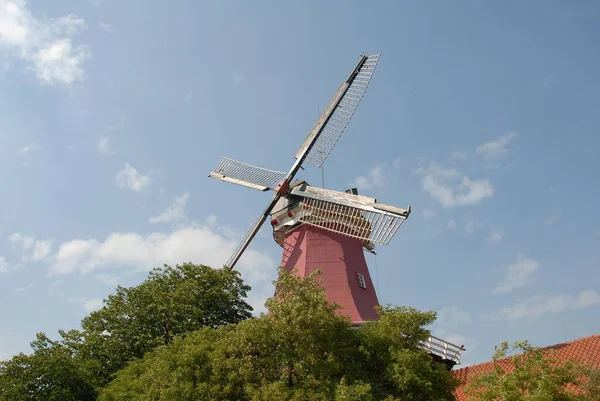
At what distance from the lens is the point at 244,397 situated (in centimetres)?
1205

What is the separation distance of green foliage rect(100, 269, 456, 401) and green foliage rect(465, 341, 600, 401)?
Result: 1.77 metres

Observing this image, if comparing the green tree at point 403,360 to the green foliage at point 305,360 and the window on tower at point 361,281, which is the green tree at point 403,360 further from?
the window on tower at point 361,281

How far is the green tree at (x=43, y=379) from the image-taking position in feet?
54.6

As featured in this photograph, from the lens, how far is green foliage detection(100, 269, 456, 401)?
1156 centimetres

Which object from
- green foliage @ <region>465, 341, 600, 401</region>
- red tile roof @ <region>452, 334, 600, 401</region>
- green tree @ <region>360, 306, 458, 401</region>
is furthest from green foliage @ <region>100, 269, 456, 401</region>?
red tile roof @ <region>452, 334, 600, 401</region>

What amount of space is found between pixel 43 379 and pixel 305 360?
416 inches

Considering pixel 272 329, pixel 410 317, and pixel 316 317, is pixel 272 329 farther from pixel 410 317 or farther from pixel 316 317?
pixel 410 317

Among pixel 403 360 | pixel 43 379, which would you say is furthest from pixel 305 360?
pixel 43 379

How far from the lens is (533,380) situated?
33.4 feet

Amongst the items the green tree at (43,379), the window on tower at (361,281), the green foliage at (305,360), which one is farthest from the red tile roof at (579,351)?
the green tree at (43,379)

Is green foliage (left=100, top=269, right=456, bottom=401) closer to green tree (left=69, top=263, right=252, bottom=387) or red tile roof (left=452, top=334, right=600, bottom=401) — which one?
red tile roof (left=452, top=334, right=600, bottom=401)

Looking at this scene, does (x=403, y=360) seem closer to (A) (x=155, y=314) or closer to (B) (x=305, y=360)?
(B) (x=305, y=360)

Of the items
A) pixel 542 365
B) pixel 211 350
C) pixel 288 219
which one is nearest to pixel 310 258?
pixel 288 219

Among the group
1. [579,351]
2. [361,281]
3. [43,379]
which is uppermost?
[361,281]
